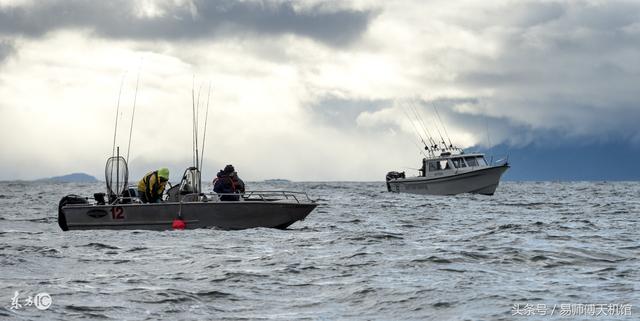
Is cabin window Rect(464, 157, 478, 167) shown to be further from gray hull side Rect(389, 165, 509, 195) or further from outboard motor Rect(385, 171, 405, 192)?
outboard motor Rect(385, 171, 405, 192)

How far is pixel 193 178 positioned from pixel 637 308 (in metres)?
13.6

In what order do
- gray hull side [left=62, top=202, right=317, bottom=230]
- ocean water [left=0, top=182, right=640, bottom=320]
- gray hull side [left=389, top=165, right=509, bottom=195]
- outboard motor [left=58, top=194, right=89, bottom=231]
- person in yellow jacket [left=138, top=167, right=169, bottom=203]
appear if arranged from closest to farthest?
ocean water [left=0, top=182, right=640, bottom=320] → gray hull side [left=62, top=202, right=317, bottom=230] → person in yellow jacket [left=138, top=167, right=169, bottom=203] → outboard motor [left=58, top=194, right=89, bottom=231] → gray hull side [left=389, top=165, right=509, bottom=195]

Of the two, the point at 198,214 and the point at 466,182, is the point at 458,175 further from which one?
the point at 198,214

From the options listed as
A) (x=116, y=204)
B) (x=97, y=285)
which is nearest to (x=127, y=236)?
(x=116, y=204)

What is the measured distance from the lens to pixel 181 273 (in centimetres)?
1359

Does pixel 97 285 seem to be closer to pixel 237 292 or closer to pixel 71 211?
pixel 237 292

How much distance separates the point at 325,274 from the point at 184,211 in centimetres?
817

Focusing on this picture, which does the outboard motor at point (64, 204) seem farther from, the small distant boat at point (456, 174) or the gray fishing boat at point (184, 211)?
the small distant boat at point (456, 174)

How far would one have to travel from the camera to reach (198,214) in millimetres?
20797

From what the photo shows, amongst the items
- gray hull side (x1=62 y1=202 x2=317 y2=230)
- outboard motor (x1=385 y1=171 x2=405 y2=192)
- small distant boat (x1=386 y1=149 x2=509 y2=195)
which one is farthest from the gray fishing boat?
outboard motor (x1=385 y1=171 x2=405 y2=192)

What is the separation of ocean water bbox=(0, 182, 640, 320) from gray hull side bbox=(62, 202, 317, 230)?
490mm

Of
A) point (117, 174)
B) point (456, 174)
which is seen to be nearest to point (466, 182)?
point (456, 174)

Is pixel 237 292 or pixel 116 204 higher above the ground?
pixel 116 204

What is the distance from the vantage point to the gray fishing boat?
20.8 meters
